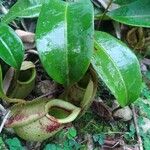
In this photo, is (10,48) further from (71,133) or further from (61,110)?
(71,133)

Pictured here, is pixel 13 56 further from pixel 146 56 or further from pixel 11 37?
pixel 146 56

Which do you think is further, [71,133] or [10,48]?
[71,133]

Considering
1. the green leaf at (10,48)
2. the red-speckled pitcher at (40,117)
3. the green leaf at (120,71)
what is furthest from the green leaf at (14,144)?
the green leaf at (120,71)

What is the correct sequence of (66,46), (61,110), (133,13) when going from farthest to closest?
(133,13)
(61,110)
(66,46)

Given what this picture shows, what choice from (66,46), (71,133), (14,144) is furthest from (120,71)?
(14,144)

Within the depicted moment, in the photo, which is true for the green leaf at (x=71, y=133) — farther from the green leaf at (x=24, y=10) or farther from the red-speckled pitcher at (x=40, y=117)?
the green leaf at (x=24, y=10)

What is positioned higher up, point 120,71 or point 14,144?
→ point 120,71

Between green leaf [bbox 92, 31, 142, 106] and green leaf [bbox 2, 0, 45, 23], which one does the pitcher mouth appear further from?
green leaf [bbox 2, 0, 45, 23]

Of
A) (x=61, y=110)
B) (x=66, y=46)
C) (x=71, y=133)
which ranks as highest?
(x=66, y=46)
